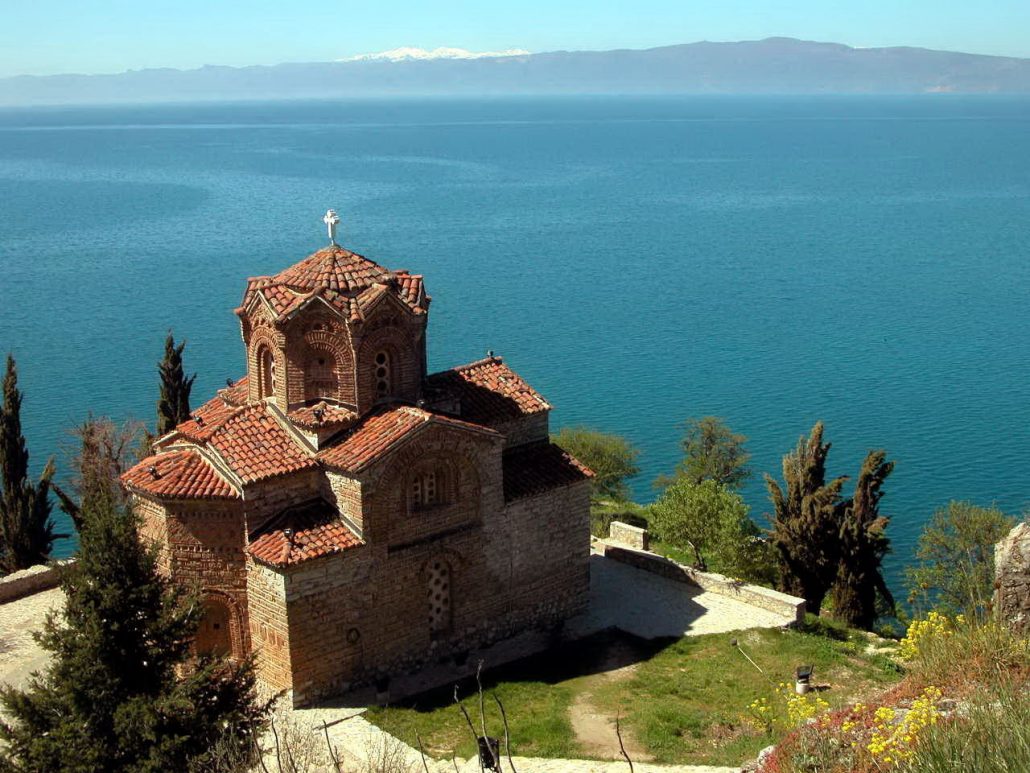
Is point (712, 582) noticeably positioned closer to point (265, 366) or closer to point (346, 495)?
point (346, 495)

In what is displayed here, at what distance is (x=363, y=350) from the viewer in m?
21.6

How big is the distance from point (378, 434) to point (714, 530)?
1071 cm

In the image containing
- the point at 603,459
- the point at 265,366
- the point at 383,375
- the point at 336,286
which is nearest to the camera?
the point at 336,286

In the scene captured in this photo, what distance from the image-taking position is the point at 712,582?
25.8 m

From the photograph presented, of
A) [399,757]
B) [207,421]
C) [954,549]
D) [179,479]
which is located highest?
[207,421]

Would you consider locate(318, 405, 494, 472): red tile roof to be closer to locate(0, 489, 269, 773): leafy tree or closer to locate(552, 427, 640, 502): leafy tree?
locate(0, 489, 269, 773): leafy tree

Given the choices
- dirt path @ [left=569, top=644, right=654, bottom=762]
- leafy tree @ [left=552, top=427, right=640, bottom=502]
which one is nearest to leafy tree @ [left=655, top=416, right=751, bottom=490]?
leafy tree @ [left=552, top=427, right=640, bottom=502]

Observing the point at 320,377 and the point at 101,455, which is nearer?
the point at 320,377

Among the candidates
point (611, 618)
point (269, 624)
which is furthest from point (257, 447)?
point (611, 618)

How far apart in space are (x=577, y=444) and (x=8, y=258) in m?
61.4

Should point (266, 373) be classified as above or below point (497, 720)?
above

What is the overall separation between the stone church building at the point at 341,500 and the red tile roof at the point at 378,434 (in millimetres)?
36

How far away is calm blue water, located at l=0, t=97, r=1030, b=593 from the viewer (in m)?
51.3

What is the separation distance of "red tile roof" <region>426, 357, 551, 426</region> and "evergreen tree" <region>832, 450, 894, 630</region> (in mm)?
7977
